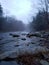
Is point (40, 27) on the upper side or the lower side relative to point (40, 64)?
lower

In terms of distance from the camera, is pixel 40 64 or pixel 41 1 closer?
pixel 40 64

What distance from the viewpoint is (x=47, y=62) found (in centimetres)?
736

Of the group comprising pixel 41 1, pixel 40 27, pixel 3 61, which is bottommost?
pixel 40 27

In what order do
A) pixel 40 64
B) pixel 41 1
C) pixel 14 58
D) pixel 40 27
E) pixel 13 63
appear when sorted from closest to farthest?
pixel 40 64 → pixel 13 63 → pixel 14 58 → pixel 41 1 → pixel 40 27

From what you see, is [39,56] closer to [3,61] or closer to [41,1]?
[3,61]

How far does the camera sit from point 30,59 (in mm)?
7719

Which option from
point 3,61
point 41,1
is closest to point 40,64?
point 3,61

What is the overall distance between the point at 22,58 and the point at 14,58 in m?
0.49

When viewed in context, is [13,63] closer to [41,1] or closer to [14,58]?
[14,58]

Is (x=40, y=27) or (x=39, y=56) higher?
(x=39, y=56)

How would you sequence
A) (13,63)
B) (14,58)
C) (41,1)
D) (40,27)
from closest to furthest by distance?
(13,63) → (14,58) → (41,1) → (40,27)

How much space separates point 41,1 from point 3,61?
134ft

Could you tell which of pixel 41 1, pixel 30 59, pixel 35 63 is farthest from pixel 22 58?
pixel 41 1

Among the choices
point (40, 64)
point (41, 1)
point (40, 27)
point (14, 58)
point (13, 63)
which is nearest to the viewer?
point (40, 64)
